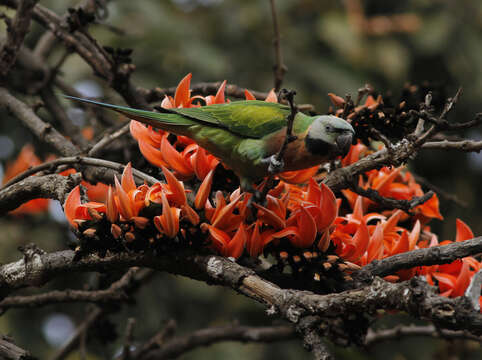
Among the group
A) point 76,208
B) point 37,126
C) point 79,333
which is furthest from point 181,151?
point 79,333

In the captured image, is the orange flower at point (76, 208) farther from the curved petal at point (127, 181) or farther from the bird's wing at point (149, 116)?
the bird's wing at point (149, 116)

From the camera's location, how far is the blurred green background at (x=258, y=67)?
15.6 feet

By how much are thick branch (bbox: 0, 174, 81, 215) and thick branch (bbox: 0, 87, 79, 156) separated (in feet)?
1.38

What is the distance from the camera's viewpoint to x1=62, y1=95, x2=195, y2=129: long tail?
81.4 inches

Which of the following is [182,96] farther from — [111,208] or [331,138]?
[111,208]

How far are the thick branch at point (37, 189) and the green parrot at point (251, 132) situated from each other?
A: 12.1 inches

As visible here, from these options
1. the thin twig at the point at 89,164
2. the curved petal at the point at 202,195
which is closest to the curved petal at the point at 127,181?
the thin twig at the point at 89,164

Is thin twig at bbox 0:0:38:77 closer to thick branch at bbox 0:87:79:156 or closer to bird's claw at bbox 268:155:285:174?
thick branch at bbox 0:87:79:156

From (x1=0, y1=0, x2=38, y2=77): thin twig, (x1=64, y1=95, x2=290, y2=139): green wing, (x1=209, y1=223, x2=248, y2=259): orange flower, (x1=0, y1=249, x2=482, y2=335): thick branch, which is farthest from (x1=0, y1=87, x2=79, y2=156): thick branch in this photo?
(x1=209, y1=223, x2=248, y2=259): orange flower

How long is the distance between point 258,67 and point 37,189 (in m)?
4.67

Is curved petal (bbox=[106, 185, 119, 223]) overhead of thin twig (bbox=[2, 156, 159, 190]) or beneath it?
beneath

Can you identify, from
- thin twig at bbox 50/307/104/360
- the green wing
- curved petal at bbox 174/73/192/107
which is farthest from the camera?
thin twig at bbox 50/307/104/360

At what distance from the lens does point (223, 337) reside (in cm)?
299

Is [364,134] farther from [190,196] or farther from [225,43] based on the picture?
[225,43]
